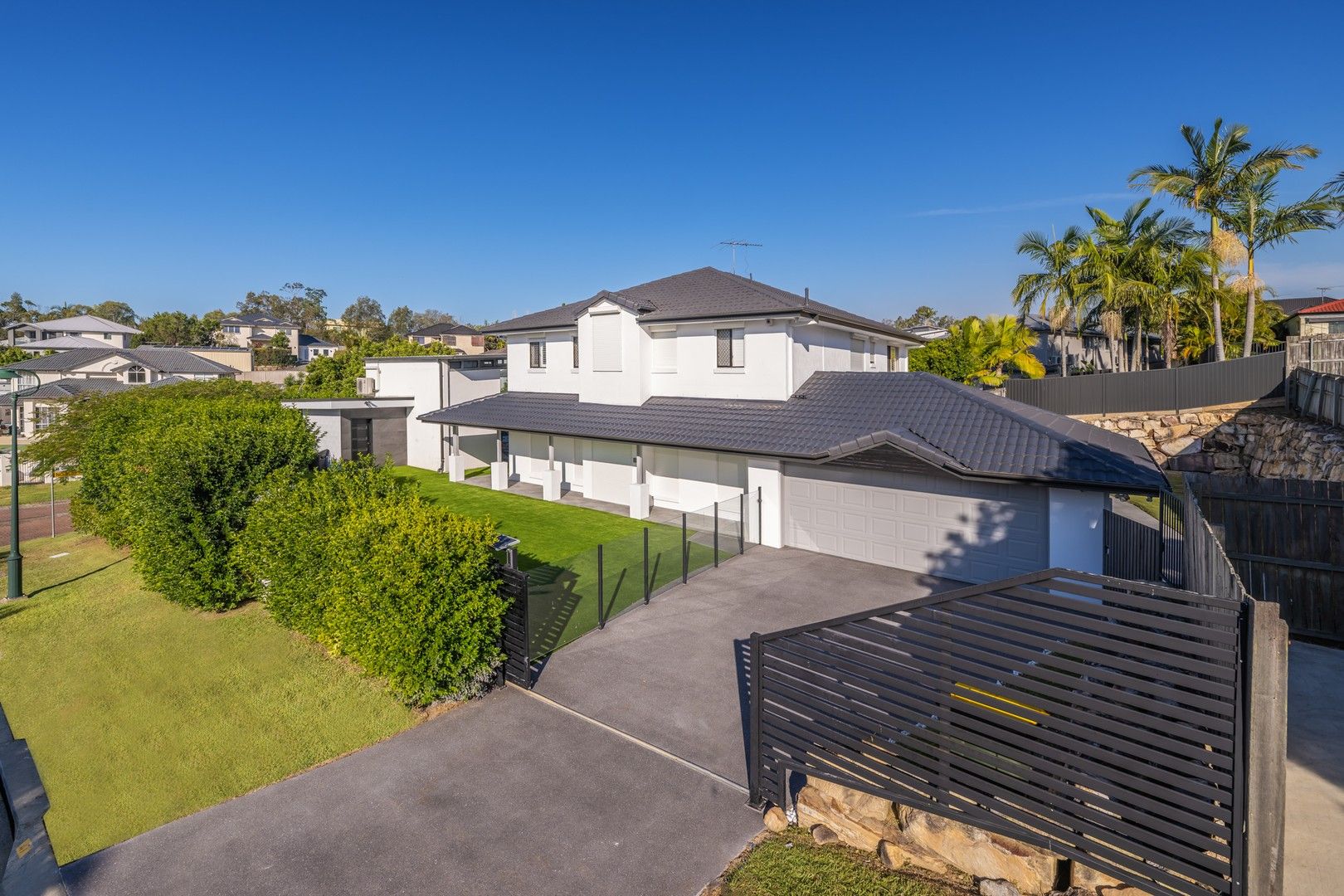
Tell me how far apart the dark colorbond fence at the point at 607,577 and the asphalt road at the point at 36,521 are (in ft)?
59.9

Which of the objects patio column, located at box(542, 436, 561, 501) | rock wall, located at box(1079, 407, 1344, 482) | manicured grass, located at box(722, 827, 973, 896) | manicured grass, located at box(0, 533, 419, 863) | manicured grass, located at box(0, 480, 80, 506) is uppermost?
rock wall, located at box(1079, 407, 1344, 482)

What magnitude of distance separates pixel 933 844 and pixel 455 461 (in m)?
22.2

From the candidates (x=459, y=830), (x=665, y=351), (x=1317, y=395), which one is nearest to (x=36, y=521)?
(x=665, y=351)

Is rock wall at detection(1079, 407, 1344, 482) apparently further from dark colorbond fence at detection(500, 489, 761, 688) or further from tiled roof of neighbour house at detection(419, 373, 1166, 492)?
dark colorbond fence at detection(500, 489, 761, 688)

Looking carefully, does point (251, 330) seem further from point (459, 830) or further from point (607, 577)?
point (459, 830)

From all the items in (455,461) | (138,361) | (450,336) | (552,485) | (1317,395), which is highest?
(450,336)

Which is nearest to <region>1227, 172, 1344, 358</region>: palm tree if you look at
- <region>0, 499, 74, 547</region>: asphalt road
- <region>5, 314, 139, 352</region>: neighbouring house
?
<region>0, 499, 74, 547</region>: asphalt road

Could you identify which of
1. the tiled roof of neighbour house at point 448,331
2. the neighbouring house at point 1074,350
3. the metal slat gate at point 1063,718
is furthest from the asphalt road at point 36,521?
the tiled roof of neighbour house at point 448,331

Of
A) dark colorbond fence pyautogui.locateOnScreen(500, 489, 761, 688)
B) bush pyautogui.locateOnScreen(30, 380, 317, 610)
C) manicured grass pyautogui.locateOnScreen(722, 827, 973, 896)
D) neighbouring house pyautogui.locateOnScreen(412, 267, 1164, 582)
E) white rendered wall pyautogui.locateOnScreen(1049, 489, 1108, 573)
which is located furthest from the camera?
neighbouring house pyautogui.locateOnScreen(412, 267, 1164, 582)

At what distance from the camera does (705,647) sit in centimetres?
1012

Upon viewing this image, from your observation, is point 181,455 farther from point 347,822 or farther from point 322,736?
point 347,822

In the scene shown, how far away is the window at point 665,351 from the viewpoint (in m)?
19.6

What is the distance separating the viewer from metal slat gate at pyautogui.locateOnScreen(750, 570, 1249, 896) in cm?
386

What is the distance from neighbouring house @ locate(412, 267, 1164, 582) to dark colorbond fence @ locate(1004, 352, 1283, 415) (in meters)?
7.63
